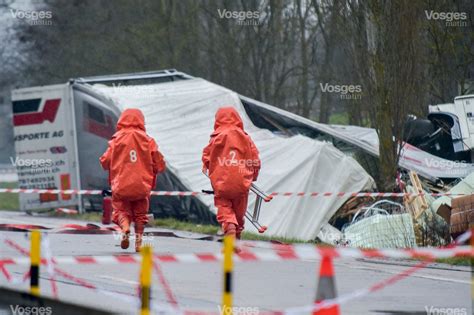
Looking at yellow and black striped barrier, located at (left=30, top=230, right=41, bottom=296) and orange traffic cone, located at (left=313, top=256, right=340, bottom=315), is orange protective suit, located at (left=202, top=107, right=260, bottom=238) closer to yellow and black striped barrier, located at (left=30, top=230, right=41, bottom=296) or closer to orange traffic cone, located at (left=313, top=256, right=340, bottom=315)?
yellow and black striped barrier, located at (left=30, top=230, right=41, bottom=296)

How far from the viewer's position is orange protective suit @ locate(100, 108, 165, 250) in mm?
15367

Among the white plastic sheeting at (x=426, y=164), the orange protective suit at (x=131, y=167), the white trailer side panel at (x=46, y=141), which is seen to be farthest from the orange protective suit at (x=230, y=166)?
the white trailer side panel at (x=46, y=141)

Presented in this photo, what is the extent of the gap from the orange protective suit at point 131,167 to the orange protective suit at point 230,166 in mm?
829

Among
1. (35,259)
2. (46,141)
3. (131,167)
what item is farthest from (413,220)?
(46,141)

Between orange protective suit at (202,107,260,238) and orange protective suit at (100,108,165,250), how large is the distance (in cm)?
83

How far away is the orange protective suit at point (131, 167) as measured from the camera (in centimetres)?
1537

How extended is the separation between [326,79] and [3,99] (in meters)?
13.4

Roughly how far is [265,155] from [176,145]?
74.6 inches

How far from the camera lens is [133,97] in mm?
26031

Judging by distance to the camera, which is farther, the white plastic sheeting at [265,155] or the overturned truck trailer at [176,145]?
the overturned truck trailer at [176,145]

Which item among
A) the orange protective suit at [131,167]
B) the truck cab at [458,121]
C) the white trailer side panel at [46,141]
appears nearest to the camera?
the orange protective suit at [131,167]

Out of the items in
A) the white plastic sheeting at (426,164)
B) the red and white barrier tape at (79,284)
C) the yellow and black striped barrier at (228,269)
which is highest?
the white plastic sheeting at (426,164)

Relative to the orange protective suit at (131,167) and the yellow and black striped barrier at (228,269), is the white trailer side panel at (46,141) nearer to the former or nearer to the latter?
the orange protective suit at (131,167)

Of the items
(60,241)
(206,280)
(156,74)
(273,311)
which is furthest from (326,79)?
(273,311)
